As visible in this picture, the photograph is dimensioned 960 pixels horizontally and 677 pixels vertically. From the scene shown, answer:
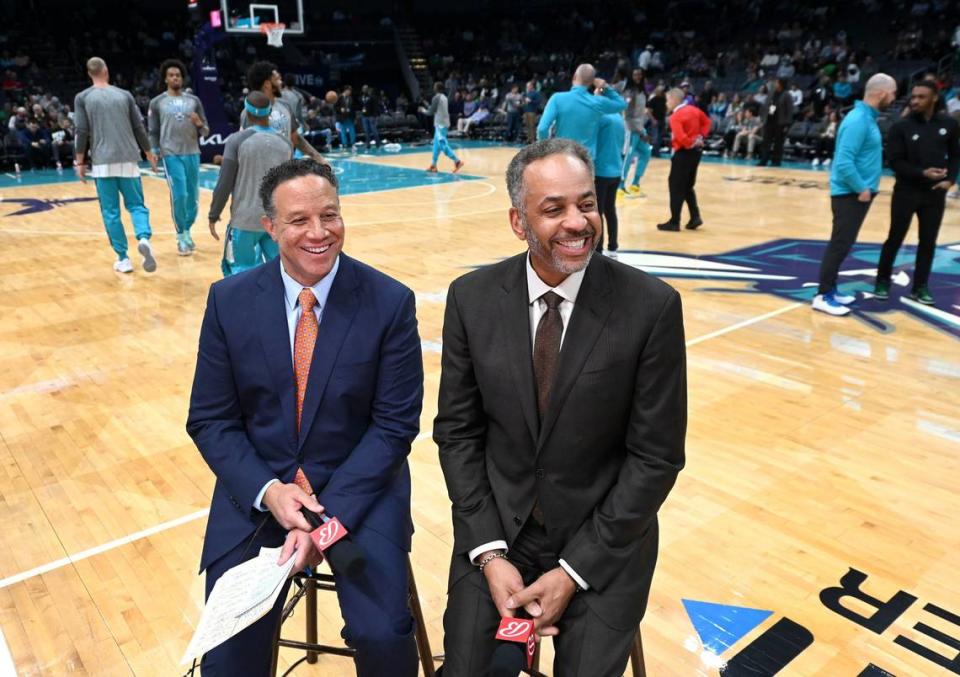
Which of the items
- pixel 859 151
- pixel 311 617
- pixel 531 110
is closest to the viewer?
pixel 311 617

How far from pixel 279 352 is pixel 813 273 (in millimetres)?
6216

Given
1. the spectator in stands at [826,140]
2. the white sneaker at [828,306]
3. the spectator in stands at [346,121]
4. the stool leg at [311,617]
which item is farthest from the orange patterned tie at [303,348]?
the spectator in stands at [346,121]

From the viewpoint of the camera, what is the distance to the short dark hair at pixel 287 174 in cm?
227

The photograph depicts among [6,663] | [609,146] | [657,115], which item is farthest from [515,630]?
[657,115]

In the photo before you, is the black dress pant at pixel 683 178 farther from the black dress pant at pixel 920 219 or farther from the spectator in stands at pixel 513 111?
the spectator in stands at pixel 513 111

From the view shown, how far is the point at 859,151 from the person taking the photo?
5.39 m

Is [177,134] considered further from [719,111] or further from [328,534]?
[719,111]

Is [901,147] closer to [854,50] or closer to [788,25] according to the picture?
[854,50]

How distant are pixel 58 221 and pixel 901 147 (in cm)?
1001

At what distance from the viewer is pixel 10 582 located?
287cm

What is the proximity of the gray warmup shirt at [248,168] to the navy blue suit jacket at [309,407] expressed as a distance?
8.97 feet

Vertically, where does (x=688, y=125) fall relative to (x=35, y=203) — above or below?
above

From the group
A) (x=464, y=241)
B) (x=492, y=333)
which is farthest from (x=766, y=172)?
(x=492, y=333)

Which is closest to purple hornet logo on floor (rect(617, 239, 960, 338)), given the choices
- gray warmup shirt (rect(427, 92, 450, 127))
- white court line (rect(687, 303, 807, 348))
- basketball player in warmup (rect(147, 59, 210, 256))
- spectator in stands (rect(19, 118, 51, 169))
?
white court line (rect(687, 303, 807, 348))
